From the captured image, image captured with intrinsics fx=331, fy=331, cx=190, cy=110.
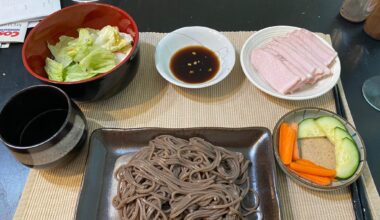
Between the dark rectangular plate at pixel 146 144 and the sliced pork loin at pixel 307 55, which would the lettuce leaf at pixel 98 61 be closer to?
the dark rectangular plate at pixel 146 144

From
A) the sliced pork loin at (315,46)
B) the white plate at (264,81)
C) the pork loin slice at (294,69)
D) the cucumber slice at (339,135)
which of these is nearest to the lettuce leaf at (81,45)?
the white plate at (264,81)

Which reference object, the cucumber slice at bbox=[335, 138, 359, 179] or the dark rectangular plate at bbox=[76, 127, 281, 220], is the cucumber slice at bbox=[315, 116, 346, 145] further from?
the dark rectangular plate at bbox=[76, 127, 281, 220]

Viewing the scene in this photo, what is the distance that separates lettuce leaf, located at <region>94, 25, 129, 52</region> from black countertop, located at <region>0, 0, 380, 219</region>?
359 millimetres

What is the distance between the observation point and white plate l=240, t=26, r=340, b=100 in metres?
1.48

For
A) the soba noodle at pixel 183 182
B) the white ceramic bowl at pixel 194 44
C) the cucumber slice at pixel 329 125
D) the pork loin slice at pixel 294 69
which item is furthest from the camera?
the white ceramic bowl at pixel 194 44

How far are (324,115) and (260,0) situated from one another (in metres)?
0.95

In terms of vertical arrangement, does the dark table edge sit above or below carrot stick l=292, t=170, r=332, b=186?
below

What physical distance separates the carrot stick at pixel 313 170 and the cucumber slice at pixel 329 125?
0.51ft

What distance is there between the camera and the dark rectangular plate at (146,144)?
4.01 ft

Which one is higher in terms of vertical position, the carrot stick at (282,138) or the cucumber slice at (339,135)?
the cucumber slice at (339,135)

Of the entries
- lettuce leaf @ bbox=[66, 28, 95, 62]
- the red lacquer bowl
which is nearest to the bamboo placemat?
the red lacquer bowl

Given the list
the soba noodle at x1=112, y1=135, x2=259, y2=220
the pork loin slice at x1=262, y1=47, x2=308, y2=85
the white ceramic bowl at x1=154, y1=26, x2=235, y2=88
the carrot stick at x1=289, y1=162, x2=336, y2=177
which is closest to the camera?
the soba noodle at x1=112, y1=135, x2=259, y2=220

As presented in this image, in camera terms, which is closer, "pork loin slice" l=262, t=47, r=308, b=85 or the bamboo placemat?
the bamboo placemat

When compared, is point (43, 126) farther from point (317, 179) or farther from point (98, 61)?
point (317, 179)
